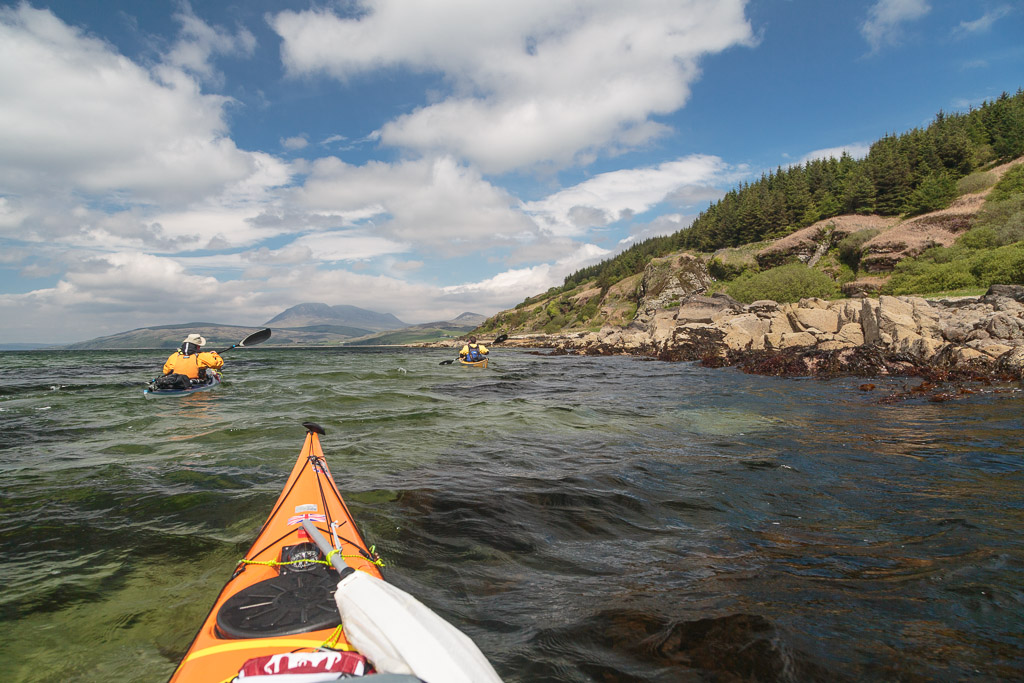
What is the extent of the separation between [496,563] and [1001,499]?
16.1ft

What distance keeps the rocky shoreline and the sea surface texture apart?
9.89 ft

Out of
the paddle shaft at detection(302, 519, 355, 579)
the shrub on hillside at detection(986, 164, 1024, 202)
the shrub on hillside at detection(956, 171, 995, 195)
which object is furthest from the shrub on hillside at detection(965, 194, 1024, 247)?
the paddle shaft at detection(302, 519, 355, 579)

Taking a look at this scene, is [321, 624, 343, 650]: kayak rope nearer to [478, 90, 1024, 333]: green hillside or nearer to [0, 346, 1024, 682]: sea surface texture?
[0, 346, 1024, 682]: sea surface texture

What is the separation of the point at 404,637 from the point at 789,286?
38.3 m

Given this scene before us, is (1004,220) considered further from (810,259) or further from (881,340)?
(881,340)

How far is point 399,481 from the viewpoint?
5762mm

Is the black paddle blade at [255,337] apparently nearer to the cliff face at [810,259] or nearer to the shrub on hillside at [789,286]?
Result: the cliff face at [810,259]

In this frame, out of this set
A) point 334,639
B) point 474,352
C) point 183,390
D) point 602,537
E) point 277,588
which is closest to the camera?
point 334,639

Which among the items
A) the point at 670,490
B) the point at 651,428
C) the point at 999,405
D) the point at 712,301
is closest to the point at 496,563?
the point at 670,490

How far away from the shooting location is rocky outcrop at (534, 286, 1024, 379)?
11680 millimetres

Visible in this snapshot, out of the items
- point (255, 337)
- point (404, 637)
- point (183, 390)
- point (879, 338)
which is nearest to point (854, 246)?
point (879, 338)

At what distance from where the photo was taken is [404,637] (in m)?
1.88

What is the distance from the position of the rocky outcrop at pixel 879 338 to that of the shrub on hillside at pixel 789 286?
8754 millimetres

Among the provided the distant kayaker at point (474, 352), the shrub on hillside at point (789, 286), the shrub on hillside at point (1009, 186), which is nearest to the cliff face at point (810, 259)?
the shrub on hillside at point (1009, 186)
